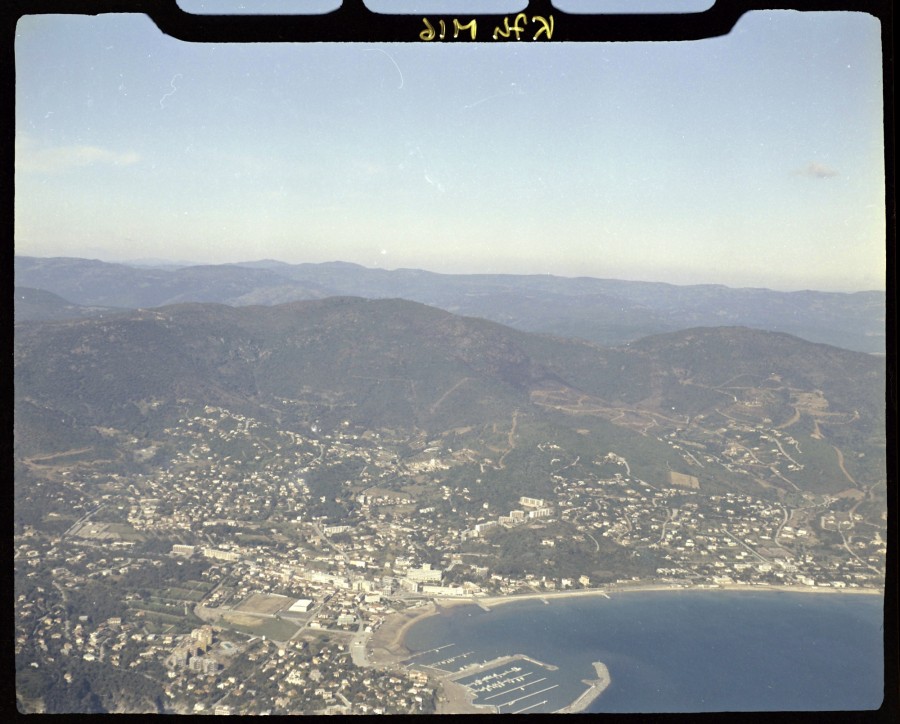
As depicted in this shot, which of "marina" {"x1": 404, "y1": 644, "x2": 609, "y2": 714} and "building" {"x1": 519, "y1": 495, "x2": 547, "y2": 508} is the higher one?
"building" {"x1": 519, "y1": 495, "x2": 547, "y2": 508}

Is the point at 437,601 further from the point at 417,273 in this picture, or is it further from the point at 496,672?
the point at 417,273

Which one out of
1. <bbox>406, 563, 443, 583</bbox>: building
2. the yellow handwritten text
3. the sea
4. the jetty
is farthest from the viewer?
<bbox>406, 563, 443, 583</bbox>: building

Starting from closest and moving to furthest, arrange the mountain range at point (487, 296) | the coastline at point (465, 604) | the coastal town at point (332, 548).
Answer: the coastline at point (465, 604) → the coastal town at point (332, 548) → the mountain range at point (487, 296)

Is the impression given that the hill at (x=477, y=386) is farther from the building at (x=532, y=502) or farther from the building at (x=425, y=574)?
the building at (x=425, y=574)

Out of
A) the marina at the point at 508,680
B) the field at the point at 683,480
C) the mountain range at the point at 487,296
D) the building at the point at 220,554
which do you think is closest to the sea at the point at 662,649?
the marina at the point at 508,680

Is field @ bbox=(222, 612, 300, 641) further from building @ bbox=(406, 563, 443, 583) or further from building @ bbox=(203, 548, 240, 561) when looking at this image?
building @ bbox=(406, 563, 443, 583)

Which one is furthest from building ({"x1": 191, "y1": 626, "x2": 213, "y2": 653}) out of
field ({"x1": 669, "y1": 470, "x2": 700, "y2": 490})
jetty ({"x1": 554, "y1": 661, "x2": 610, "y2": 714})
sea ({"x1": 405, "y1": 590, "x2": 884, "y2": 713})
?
field ({"x1": 669, "y1": 470, "x2": 700, "y2": 490})
